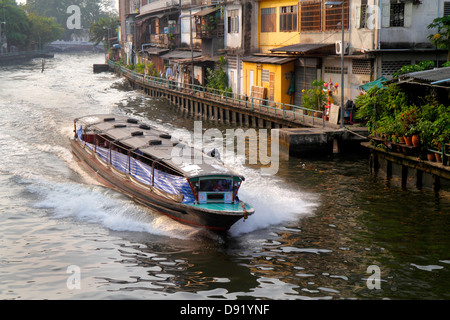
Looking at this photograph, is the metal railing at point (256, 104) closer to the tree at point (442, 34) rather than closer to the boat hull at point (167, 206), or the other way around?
the tree at point (442, 34)

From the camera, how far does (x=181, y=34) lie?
214ft

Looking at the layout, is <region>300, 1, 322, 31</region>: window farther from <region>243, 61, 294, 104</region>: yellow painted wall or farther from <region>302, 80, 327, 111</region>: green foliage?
<region>302, 80, 327, 111</region>: green foliage

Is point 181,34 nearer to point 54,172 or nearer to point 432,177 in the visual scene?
point 54,172

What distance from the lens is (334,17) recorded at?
1432 inches

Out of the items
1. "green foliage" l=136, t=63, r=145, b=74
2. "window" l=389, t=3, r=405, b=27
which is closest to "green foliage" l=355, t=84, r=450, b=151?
"window" l=389, t=3, r=405, b=27

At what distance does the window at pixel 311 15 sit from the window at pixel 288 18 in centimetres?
164

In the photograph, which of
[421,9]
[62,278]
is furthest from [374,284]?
[421,9]

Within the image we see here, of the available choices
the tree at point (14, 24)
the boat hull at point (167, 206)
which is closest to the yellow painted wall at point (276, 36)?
the boat hull at point (167, 206)

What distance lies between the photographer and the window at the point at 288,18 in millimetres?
41084

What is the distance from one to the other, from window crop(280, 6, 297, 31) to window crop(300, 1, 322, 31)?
1.64m

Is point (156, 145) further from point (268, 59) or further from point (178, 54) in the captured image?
point (178, 54)

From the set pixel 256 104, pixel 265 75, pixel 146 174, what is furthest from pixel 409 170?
pixel 265 75

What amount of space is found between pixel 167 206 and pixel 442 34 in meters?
19.6
